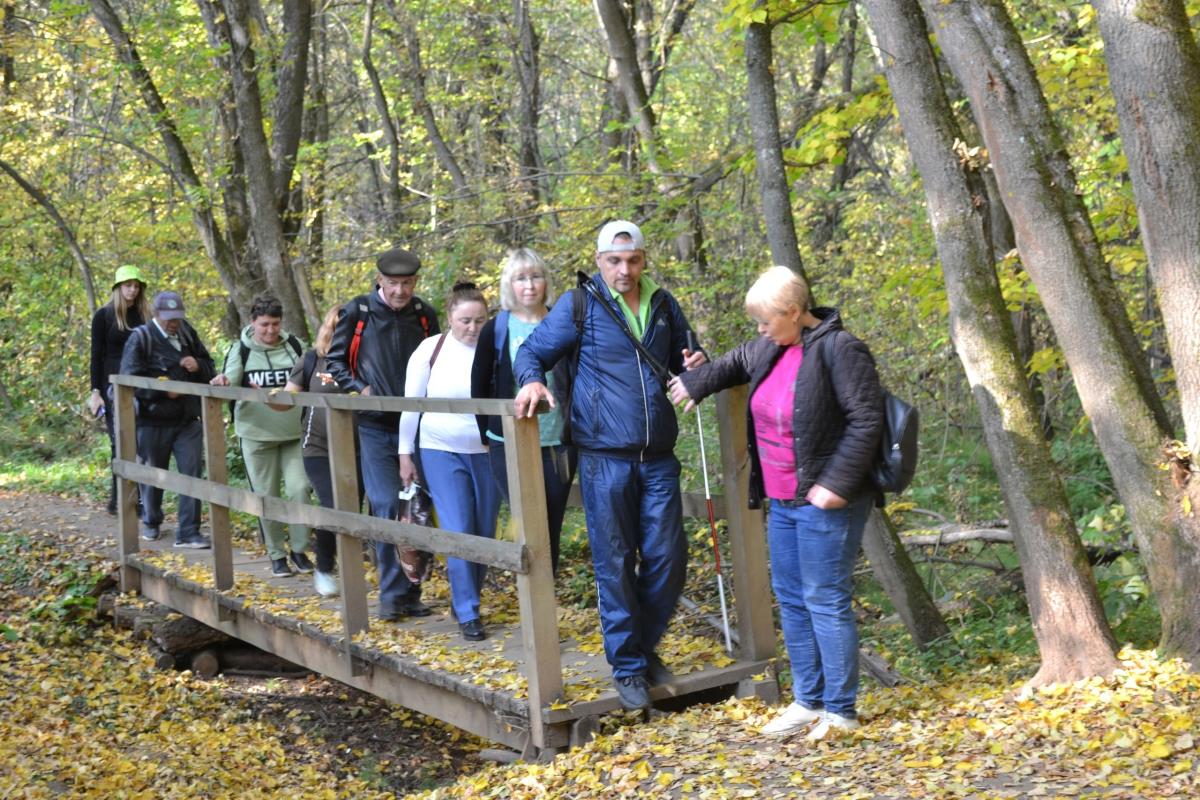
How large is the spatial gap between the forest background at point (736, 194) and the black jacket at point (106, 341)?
2.22m

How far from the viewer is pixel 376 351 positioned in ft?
21.8

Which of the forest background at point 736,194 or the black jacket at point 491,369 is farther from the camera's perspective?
the black jacket at point 491,369

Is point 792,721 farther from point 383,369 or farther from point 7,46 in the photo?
point 7,46

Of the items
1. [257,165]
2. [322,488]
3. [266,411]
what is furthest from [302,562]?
[257,165]

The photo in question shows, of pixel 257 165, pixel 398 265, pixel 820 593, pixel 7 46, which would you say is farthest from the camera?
pixel 257 165

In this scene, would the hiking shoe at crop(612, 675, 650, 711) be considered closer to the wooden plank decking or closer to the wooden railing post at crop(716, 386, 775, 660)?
the wooden plank decking

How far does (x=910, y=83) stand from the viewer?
19.1 feet

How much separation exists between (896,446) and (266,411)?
14.9ft

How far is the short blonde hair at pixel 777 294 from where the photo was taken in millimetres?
4688

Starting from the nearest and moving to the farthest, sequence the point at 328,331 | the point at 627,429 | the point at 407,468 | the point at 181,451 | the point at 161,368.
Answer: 1. the point at 627,429
2. the point at 407,468
3. the point at 328,331
4. the point at 161,368
5. the point at 181,451

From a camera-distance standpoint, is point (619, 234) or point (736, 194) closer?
point (619, 234)

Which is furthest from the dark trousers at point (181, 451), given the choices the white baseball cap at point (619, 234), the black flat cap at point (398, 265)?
the white baseball cap at point (619, 234)

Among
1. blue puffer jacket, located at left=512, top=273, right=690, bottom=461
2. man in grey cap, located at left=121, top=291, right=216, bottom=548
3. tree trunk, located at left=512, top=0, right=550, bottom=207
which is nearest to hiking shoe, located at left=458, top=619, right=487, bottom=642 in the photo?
blue puffer jacket, located at left=512, top=273, right=690, bottom=461

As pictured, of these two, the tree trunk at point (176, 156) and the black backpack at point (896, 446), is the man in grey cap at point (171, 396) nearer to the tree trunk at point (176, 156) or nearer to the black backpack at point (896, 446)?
the tree trunk at point (176, 156)
